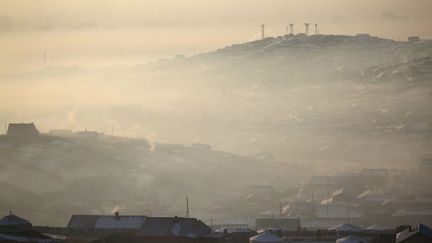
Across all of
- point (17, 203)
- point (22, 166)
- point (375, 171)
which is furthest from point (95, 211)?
point (375, 171)

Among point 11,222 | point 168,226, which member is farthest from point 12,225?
point 168,226

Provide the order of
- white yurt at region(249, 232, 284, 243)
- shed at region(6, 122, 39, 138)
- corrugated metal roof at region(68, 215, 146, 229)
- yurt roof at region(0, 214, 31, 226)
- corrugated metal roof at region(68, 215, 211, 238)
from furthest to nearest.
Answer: shed at region(6, 122, 39, 138)
corrugated metal roof at region(68, 215, 146, 229)
yurt roof at region(0, 214, 31, 226)
corrugated metal roof at region(68, 215, 211, 238)
white yurt at region(249, 232, 284, 243)

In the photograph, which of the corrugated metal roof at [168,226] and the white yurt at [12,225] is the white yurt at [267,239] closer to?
the corrugated metal roof at [168,226]

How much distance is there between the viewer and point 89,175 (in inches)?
6511

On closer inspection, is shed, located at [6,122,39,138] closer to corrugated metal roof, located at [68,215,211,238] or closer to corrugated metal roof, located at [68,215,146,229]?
corrugated metal roof, located at [68,215,146,229]

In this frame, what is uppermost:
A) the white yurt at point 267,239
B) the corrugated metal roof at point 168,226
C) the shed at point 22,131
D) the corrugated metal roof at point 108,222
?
the shed at point 22,131

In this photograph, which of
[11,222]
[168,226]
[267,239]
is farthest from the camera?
[11,222]

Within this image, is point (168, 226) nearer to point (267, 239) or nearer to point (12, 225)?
point (267, 239)

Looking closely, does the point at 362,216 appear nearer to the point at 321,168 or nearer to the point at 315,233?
the point at 315,233

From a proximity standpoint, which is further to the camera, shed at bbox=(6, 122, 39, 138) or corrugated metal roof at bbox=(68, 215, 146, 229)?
shed at bbox=(6, 122, 39, 138)

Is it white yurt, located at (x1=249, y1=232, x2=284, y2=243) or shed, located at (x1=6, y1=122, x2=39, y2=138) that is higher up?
shed, located at (x1=6, y1=122, x2=39, y2=138)

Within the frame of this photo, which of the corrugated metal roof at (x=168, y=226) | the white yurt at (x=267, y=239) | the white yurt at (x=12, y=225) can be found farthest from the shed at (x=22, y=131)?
the white yurt at (x=267, y=239)

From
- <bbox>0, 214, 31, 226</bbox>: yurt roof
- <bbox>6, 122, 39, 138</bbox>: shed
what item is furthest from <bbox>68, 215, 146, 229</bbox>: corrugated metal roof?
<bbox>6, 122, 39, 138</bbox>: shed

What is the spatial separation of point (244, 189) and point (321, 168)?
1344 inches
